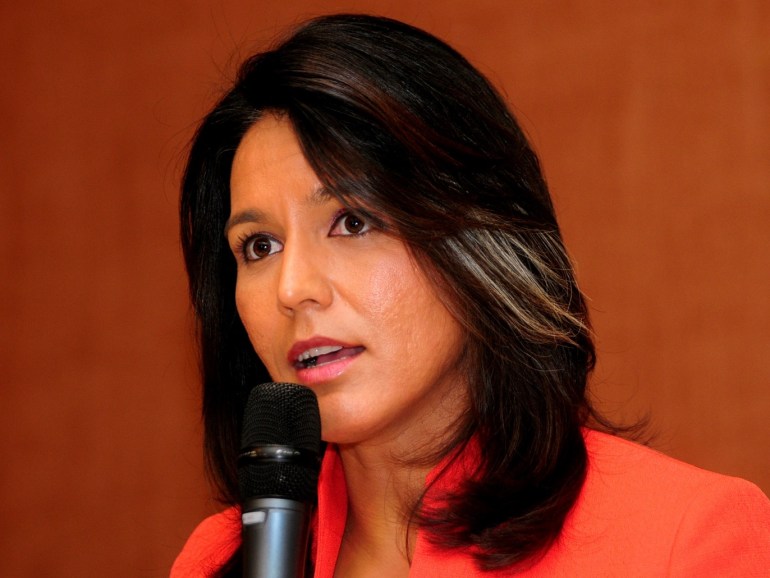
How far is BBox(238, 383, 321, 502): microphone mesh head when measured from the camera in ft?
3.31

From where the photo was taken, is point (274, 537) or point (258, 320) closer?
point (274, 537)

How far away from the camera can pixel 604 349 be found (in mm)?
2102

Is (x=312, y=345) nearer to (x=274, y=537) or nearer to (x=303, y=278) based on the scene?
(x=303, y=278)

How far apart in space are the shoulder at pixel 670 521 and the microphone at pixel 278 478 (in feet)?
1.47

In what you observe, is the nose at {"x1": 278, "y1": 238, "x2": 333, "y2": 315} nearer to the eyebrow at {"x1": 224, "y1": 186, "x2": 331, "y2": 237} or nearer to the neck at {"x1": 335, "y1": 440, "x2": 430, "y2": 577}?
the eyebrow at {"x1": 224, "y1": 186, "x2": 331, "y2": 237}

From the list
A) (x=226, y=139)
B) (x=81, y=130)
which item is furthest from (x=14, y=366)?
(x=226, y=139)

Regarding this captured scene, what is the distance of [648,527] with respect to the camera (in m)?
1.38

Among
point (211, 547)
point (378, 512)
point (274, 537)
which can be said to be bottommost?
point (211, 547)

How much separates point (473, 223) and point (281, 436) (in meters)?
0.55

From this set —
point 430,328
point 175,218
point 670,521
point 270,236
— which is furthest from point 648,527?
point 175,218

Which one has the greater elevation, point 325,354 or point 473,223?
point 473,223

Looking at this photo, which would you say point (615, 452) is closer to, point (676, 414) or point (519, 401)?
point (519, 401)

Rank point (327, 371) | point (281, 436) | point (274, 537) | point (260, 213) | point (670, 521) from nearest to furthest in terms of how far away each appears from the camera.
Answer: point (274, 537) → point (281, 436) → point (670, 521) → point (327, 371) → point (260, 213)

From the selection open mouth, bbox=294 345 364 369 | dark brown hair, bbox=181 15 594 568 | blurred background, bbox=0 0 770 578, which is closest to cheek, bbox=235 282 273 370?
open mouth, bbox=294 345 364 369
